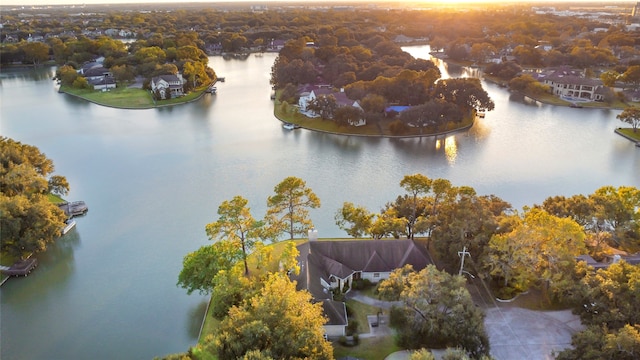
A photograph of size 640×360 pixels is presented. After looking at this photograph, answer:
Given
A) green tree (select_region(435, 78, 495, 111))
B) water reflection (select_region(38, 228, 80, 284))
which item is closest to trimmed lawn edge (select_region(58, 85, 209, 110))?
water reflection (select_region(38, 228, 80, 284))

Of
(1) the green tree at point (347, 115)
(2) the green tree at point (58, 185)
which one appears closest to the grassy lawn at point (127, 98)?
(1) the green tree at point (347, 115)

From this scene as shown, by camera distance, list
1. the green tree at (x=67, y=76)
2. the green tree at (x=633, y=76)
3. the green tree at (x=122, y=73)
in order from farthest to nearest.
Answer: the green tree at (x=67, y=76) < the green tree at (x=122, y=73) < the green tree at (x=633, y=76)

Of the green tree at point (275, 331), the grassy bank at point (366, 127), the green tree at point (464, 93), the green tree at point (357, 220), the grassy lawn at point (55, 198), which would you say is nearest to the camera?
the green tree at point (275, 331)

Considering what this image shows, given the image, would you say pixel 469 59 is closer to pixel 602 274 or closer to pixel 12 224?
pixel 602 274

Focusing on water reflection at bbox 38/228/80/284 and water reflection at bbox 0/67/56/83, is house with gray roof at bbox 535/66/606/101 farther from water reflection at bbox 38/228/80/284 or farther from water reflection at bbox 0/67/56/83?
water reflection at bbox 0/67/56/83

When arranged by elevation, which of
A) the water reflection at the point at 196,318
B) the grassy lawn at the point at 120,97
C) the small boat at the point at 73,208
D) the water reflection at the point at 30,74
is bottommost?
the water reflection at the point at 196,318

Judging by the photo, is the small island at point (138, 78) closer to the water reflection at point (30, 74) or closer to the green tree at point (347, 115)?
the water reflection at point (30, 74)

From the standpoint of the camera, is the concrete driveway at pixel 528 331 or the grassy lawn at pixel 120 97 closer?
the concrete driveway at pixel 528 331
